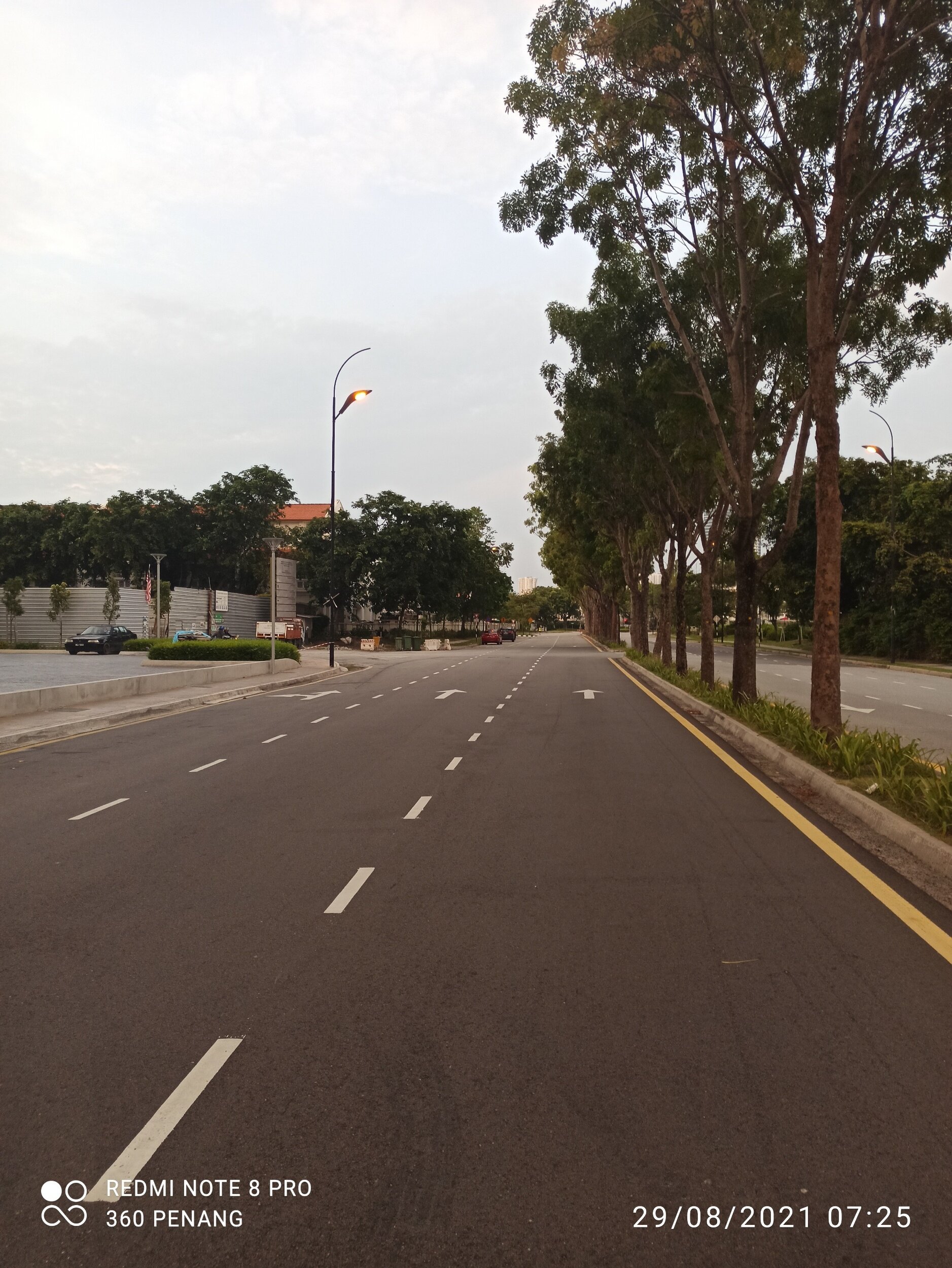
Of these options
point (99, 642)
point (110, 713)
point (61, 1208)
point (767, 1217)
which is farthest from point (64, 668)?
point (767, 1217)

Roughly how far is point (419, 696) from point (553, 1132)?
868 inches

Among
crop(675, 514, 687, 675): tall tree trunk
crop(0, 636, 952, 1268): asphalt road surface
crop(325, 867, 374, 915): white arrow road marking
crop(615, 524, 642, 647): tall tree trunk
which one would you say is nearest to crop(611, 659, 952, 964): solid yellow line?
crop(0, 636, 952, 1268): asphalt road surface

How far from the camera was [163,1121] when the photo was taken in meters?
3.63

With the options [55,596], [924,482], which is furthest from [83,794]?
[55,596]

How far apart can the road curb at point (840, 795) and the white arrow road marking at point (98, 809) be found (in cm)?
730

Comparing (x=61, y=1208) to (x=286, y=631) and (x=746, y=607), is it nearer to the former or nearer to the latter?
(x=746, y=607)

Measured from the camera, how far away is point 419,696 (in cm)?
2552

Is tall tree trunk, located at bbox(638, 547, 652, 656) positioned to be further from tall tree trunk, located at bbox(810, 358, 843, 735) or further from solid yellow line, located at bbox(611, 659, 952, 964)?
solid yellow line, located at bbox(611, 659, 952, 964)

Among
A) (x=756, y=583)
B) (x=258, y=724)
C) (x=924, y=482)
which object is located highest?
(x=924, y=482)

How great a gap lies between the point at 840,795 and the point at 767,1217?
7.46 m

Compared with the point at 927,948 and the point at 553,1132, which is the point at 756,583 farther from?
the point at 553,1132

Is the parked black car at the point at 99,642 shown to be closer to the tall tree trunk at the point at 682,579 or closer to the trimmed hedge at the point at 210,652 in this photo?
the trimmed hedge at the point at 210,652

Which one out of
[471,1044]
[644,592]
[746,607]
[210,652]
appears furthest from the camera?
[644,592]

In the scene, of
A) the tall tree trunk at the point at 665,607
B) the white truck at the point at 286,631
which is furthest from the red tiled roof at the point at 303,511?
the tall tree trunk at the point at 665,607
